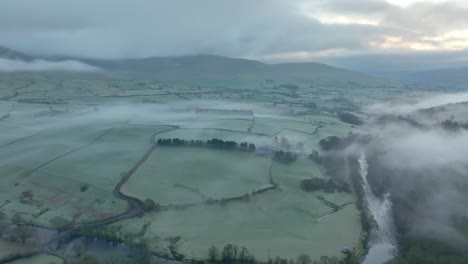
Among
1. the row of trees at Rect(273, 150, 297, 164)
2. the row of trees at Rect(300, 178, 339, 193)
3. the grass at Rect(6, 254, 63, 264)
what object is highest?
the row of trees at Rect(273, 150, 297, 164)

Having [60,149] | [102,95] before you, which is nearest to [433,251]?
[60,149]

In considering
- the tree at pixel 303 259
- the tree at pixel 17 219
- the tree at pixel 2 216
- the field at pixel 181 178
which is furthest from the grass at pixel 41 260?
the tree at pixel 303 259

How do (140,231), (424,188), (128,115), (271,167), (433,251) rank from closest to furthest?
1. (433,251)
2. (140,231)
3. (424,188)
4. (271,167)
5. (128,115)

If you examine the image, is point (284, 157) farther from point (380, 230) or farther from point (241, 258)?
point (241, 258)

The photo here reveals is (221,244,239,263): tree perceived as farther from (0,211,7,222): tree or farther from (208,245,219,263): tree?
(0,211,7,222): tree

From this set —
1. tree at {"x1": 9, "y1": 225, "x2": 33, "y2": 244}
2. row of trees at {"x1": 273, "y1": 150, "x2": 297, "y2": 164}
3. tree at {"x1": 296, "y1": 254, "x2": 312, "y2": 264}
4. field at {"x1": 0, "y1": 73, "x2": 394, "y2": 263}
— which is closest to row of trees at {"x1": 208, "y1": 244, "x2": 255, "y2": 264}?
field at {"x1": 0, "y1": 73, "x2": 394, "y2": 263}

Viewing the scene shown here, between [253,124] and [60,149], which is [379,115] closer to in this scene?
[253,124]
